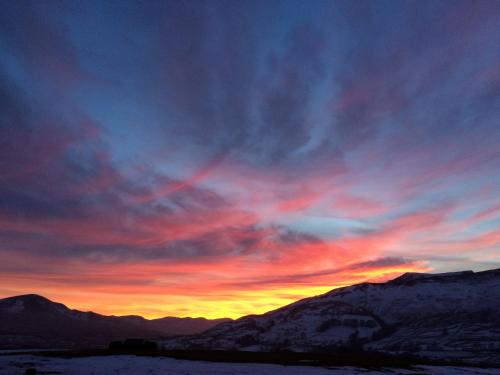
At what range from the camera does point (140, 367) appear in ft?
172

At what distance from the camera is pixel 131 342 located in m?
87.4

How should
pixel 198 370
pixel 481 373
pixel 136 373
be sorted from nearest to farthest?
pixel 136 373
pixel 198 370
pixel 481 373

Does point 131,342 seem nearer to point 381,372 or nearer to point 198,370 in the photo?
point 198,370

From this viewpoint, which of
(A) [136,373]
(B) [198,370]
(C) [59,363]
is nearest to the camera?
(A) [136,373]

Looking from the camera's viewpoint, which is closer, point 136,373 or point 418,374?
point 136,373

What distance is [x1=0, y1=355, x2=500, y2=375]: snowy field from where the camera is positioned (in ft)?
157

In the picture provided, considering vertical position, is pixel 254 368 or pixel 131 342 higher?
pixel 131 342

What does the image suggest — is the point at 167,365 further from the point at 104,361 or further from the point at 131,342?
the point at 131,342

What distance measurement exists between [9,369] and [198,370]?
20.6 meters

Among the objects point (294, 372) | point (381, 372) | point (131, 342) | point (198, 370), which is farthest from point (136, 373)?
point (131, 342)

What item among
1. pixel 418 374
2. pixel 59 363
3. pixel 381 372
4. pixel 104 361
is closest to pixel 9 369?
pixel 59 363

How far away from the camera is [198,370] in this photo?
5191cm

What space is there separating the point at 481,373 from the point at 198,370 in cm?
4598

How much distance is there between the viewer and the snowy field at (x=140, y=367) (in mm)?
47812
